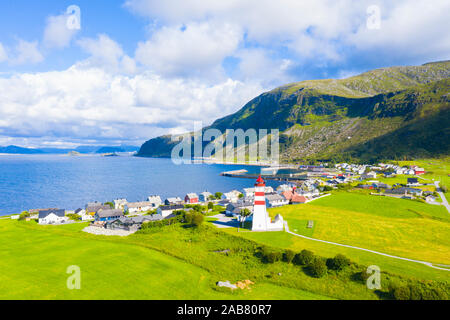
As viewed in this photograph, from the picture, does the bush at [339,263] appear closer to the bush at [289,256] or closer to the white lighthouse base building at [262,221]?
the bush at [289,256]

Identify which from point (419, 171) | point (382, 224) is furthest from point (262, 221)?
point (419, 171)

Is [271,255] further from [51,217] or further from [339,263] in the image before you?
[51,217]

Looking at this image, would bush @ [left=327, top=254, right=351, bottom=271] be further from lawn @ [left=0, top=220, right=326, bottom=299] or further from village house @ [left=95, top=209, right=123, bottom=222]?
village house @ [left=95, top=209, right=123, bottom=222]

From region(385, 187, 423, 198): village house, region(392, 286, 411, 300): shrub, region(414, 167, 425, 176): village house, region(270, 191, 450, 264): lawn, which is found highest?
region(414, 167, 425, 176): village house

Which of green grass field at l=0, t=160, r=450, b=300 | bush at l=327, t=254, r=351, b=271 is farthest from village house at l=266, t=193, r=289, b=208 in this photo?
bush at l=327, t=254, r=351, b=271
